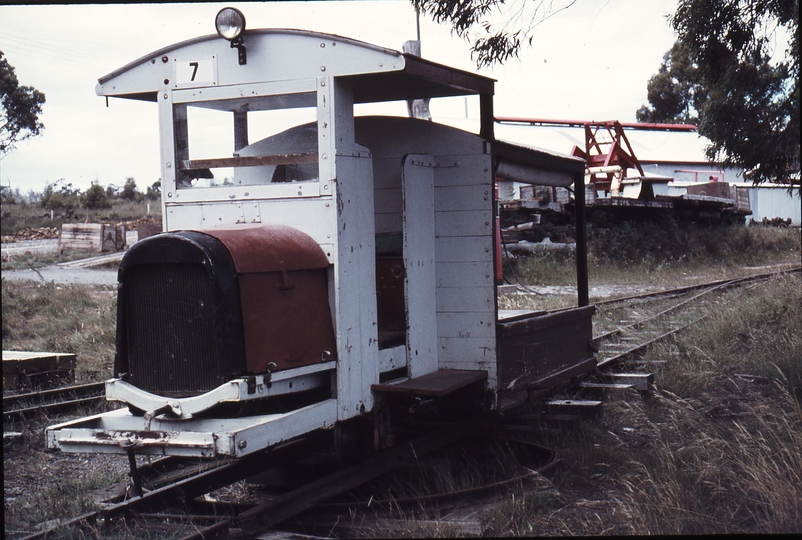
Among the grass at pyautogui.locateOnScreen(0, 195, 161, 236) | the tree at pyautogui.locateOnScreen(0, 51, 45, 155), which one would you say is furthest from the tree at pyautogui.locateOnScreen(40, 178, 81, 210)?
the tree at pyautogui.locateOnScreen(0, 51, 45, 155)

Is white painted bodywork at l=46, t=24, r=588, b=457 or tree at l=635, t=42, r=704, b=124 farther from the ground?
tree at l=635, t=42, r=704, b=124

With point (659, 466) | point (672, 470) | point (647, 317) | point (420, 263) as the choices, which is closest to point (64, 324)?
point (420, 263)

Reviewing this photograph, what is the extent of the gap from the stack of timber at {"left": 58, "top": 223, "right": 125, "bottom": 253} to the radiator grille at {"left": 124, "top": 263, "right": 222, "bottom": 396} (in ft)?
88.4

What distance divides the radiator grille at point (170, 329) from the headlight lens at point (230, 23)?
140cm

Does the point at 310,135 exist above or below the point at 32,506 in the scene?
above

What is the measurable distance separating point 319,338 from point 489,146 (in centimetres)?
191

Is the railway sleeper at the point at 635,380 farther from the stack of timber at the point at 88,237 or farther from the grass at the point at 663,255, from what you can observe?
the stack of timber at the point at 88,237

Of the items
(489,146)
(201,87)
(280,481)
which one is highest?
(201,87)

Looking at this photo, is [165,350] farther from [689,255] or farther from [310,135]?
[689,255]

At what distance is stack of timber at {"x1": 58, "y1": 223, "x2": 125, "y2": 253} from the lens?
96.9ft

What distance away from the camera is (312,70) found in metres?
4.48

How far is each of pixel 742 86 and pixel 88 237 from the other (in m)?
26.4

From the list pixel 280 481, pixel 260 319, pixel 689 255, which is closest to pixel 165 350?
pixel 260 319

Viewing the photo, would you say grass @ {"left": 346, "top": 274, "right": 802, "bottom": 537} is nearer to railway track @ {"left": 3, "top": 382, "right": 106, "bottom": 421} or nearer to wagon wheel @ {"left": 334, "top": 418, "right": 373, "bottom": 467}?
wagon wheel @ {"left": 334, "top": 418, "right": 373, "bottom": 467}
